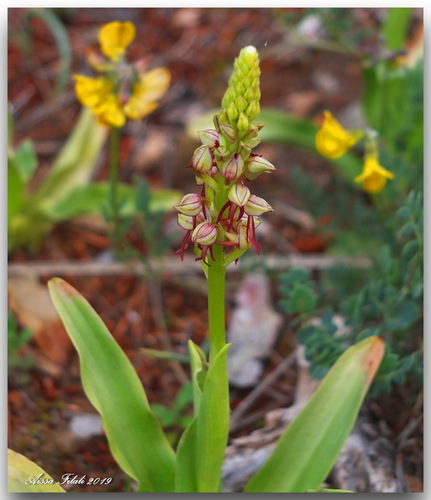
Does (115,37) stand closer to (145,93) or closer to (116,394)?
(145,93)

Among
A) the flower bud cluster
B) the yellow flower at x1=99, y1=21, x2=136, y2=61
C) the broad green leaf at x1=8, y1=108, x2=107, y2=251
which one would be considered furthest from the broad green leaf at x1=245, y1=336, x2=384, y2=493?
the broad green leaf at x1=8, y1=108, x2=107, y2=251

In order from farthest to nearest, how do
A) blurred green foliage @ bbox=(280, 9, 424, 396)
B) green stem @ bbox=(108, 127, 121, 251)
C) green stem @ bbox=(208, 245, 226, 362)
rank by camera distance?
green stem @ bbox=(108, 127, 121, 251) → blurred green foliage @ bbox=(280, 9, 424, 396) → green stem @ bbox=(208, 245, 226, 362)

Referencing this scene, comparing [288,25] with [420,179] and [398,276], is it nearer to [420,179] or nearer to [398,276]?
[420,179]

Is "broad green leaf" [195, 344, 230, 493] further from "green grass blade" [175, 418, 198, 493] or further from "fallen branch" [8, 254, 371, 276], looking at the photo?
"fallen branch" [8, 254, 371, 276]

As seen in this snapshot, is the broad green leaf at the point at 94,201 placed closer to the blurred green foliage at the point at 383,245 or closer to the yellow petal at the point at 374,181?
the blurred green foliage at the point at 383,245

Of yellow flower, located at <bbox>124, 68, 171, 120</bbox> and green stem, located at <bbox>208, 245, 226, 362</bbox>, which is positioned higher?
yellow flower, located at <bbox>124, 68, 171, 120</bbox>

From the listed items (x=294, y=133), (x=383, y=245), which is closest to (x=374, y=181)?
(x=383, y=245)
